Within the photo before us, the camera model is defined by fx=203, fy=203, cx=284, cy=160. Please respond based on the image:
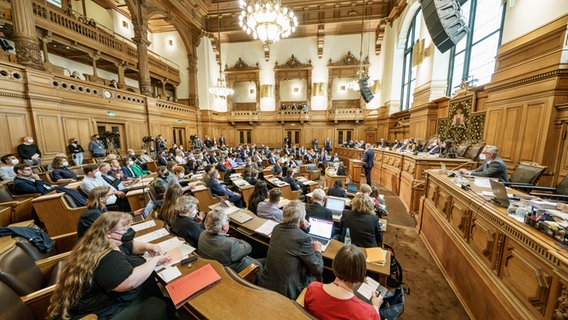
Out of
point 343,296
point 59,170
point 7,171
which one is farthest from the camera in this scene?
point 59,170

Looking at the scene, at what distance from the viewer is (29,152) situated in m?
5.46

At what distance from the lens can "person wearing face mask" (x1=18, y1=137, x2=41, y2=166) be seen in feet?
17.6

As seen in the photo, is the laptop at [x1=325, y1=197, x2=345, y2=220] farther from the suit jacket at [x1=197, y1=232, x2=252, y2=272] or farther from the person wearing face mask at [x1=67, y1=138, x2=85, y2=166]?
the person wearing face mask at [x1=67, y1=138, x2=85, y2=166]

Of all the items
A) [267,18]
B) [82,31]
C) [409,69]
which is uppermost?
[82,31]

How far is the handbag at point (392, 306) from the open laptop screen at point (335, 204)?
1590mm

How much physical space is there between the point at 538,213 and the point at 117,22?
1790 cm

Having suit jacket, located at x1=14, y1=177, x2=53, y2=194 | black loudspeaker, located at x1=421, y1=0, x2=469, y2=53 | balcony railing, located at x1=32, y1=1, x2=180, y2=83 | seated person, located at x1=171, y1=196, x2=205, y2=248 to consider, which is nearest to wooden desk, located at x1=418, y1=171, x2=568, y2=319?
seated person, located at x1=171, y1=196, x2=205, y2=248

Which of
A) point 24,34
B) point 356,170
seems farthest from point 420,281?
point 24,34

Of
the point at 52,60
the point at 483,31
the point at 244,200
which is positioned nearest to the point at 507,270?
the point at 244,200

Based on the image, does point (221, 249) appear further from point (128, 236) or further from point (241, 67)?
point (241, 67)

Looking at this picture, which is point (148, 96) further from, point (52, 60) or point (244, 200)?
point (244, 200)

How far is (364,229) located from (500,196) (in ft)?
4.24

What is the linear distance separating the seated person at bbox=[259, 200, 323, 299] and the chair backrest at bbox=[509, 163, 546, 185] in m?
3.47

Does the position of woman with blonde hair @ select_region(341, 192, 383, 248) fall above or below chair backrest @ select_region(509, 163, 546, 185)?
below
